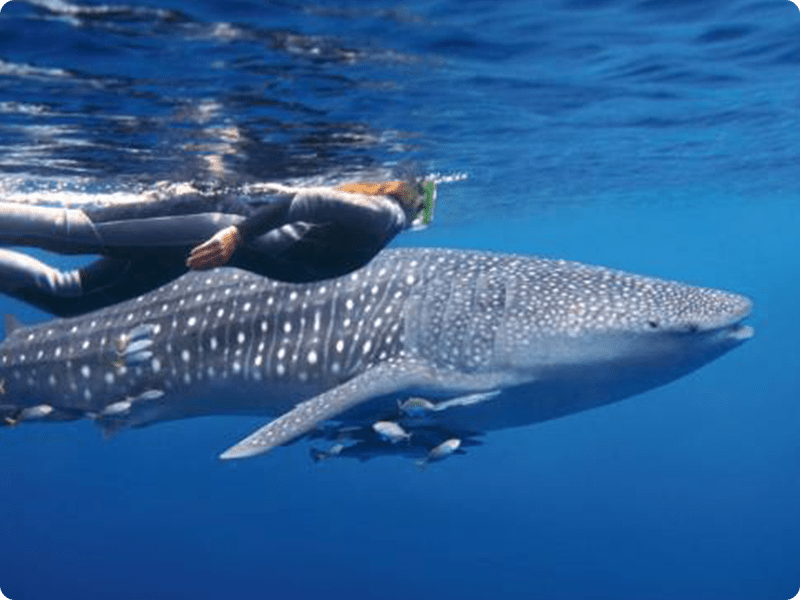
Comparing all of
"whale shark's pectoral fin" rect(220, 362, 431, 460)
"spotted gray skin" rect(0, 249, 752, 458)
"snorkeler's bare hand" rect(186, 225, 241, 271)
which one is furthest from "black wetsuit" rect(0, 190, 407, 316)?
"whale shark's pectoral fin" rect(220, 362, 431, 460)

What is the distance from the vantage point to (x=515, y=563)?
3259 cm

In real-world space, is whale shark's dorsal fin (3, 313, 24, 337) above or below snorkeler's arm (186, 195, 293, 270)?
below

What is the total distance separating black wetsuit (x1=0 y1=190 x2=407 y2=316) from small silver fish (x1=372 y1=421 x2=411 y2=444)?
1.70 m

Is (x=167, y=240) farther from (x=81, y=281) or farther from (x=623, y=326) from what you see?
(x=623, y=326)

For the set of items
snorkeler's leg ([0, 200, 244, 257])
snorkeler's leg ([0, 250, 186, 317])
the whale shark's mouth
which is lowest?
snorkeler's leg ([0, 250, 186, 317])

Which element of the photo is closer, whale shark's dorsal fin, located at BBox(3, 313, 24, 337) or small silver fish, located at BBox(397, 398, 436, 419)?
small silver fish, located at BBox(397, 398, 436, 419)

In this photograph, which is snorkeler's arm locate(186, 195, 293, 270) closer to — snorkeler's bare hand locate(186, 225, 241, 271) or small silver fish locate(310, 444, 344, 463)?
snorkeler's bare hand locate(186, 225, 241, 271)

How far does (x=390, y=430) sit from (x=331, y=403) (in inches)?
23.6

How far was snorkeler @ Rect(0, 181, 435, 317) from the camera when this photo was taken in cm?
722

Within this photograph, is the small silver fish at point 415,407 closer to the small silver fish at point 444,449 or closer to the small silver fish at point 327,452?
the small silver fish at point 444,449

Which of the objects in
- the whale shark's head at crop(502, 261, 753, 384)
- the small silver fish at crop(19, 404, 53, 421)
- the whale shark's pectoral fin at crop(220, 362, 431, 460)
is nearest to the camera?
the whale shark's pectoral fin at crop(220, 362, 431, 460)

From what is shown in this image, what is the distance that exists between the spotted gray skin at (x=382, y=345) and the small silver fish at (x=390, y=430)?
221 mm

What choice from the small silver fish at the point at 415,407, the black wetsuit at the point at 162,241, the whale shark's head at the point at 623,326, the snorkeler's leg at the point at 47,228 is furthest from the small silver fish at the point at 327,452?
the snorkeler's leg at the point at 47,228

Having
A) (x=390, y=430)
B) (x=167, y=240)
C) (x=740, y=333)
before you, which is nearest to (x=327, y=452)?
(x=390, y=430)
